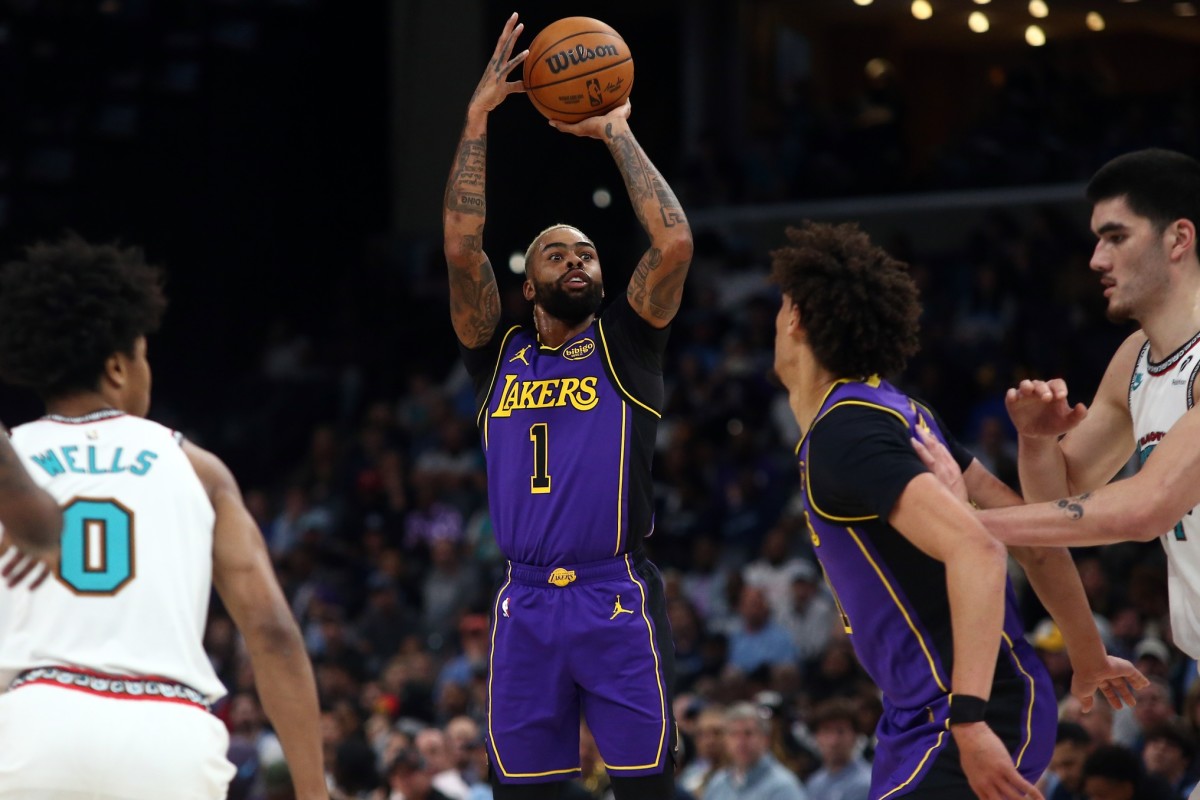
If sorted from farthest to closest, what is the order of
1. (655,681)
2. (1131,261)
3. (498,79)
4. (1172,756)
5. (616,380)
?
(1172,756) → (498,79) → (616,380) → (655,681) → (1131,261)

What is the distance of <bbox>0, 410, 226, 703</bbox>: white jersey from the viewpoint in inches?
148

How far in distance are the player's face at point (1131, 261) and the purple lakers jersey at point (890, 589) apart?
3.41 ft

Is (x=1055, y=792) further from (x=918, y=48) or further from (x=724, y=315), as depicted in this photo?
(x=918, y=48)

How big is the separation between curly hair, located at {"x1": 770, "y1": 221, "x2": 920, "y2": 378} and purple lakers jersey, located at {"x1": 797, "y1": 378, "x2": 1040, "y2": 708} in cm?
Answer: 11

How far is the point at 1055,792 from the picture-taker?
25.4ft

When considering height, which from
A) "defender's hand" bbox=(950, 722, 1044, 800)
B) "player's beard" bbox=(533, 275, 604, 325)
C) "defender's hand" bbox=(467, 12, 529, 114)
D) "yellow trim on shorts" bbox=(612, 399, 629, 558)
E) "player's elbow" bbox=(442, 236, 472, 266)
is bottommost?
"defender's hand" bbox=(950, 722, 1044, 800)

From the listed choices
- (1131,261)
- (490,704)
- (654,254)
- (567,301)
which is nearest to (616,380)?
(567,301)

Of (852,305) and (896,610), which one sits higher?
(852,305)

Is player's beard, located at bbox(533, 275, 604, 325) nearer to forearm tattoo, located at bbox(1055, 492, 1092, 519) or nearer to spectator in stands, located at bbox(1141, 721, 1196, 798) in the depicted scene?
forearm tattoo, located at bbox(1055, 492, 1092, 519)

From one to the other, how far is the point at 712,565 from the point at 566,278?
724 cm

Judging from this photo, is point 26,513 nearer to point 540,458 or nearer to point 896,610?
point 896,610

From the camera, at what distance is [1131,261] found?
4938mm

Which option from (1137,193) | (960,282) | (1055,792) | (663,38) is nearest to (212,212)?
(663,38)

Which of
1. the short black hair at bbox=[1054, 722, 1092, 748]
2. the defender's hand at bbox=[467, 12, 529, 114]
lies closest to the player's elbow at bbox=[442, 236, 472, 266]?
the defender's hand at bbox=[467, 12, 529, 114]
